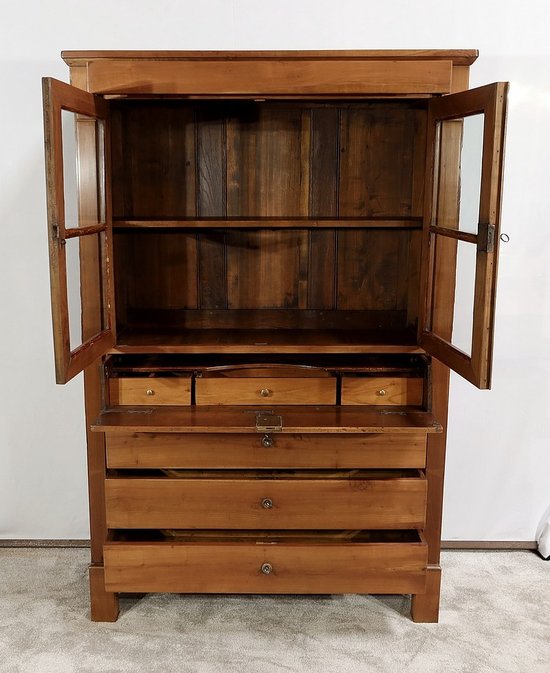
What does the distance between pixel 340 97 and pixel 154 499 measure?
1310 millimetres

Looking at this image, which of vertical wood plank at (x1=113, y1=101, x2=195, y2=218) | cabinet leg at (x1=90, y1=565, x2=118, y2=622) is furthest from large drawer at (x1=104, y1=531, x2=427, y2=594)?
vertical wood plank at (x1=113, y1=101, x2=195, y2=218)

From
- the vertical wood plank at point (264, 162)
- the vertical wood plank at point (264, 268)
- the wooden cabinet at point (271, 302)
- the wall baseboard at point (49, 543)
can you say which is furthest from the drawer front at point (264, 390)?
the wall baseboard at point (49, 543)

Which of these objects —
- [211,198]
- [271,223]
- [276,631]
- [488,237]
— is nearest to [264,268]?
[211,198]

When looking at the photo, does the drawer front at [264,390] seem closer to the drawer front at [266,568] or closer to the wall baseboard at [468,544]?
the drawer front at [266,568]

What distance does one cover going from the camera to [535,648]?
2.34 metres

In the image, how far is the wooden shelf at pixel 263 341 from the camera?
237 cm

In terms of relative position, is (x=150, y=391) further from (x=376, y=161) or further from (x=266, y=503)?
(x=376, y=161)

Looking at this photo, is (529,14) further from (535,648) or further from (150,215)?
(535,648)

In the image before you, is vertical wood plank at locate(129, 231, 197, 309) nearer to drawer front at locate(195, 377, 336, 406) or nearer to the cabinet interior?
the cabinet interior

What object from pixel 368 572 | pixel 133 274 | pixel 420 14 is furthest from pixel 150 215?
pixel 368 572

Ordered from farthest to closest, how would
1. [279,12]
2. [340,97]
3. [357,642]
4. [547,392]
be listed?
1. [547,392]
2. [279,12]
3. [357,642]
4. [340,97]

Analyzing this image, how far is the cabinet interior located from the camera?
2.60 meters

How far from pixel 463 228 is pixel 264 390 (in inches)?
30.4

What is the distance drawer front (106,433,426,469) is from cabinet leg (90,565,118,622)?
1.23 feet
